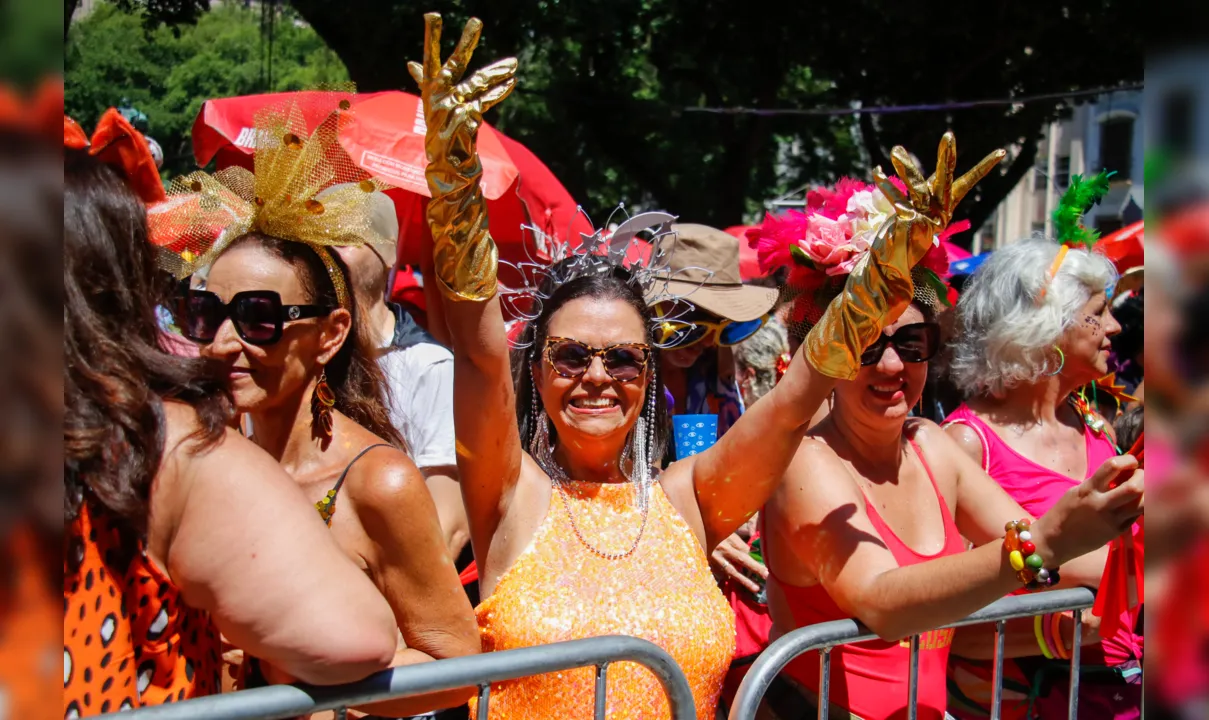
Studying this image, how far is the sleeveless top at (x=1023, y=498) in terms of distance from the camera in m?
2.99

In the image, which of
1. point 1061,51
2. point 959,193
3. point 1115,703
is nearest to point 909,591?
point 959,193

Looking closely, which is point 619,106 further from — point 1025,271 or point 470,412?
point 470,412

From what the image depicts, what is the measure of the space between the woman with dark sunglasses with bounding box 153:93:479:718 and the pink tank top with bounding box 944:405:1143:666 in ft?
6.39

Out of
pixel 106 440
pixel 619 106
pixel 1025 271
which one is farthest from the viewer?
pixel 619 106

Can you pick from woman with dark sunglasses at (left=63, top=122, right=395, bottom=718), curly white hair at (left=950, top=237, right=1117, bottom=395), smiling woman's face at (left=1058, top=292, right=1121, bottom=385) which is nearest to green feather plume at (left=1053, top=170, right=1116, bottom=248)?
curly white hair at (left=950, top=237, right=1117, bottom=395)

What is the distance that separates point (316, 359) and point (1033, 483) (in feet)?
7.35

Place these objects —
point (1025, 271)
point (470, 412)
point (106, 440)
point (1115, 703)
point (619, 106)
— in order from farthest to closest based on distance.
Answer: point (619, 106) → point (1025, 271) → point (1115, 703) → point (470, 412) → point (106, 440)

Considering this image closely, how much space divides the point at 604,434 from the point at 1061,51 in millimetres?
14037

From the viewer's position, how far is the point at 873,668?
2500 mm

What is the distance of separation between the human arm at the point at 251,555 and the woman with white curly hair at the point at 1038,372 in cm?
242

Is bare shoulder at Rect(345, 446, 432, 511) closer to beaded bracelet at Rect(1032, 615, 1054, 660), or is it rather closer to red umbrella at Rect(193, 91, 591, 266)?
beaded bracelet at Rect(1032, 615, 1054, 660)

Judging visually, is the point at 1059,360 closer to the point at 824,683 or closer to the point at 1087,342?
the point at 1087,342

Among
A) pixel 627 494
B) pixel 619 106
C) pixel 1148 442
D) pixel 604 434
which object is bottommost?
pixel 627 494

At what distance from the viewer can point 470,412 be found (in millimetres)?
2146
